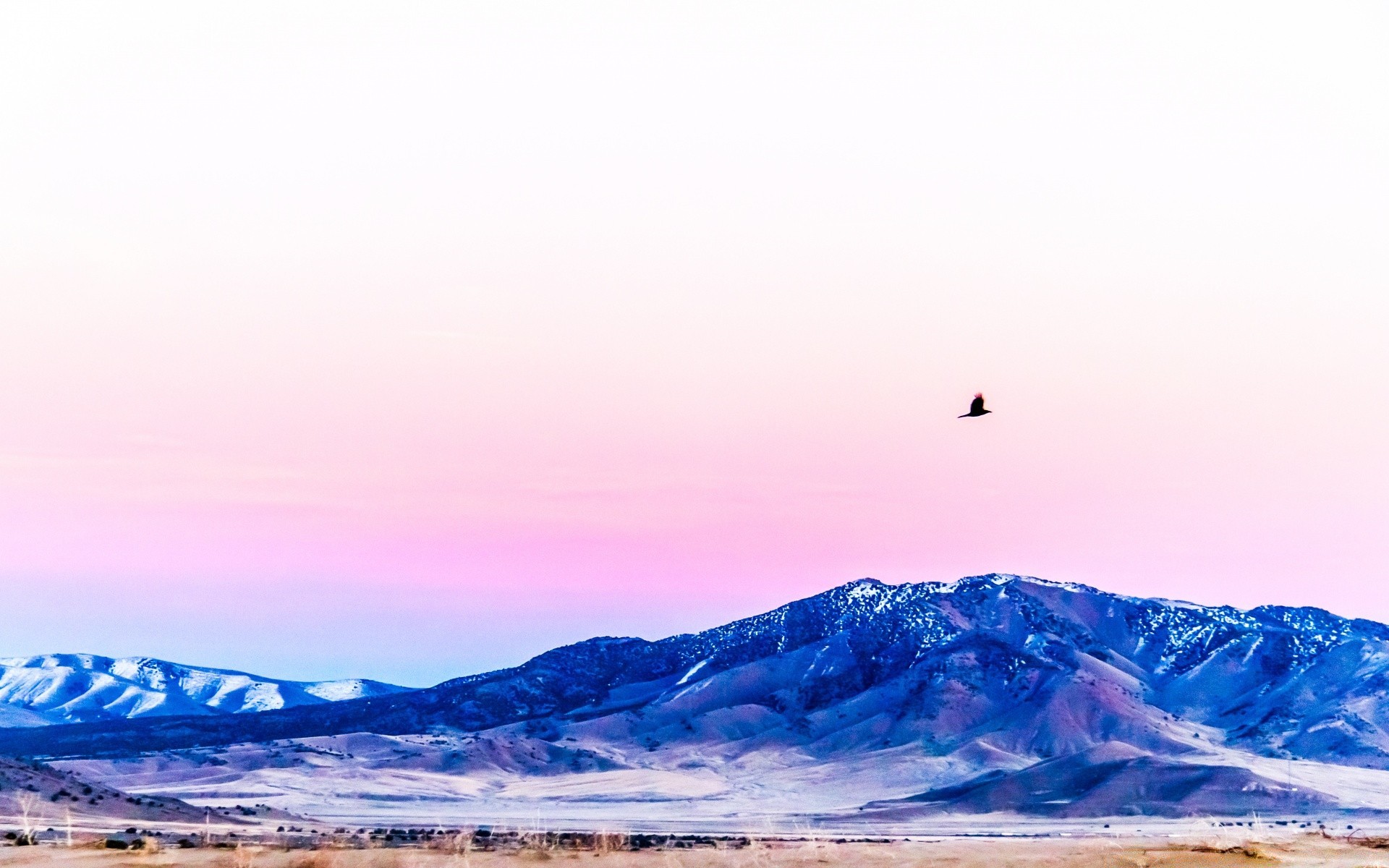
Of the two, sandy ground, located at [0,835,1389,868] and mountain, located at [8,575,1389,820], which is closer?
sandy ground, located at [0,835,1389,868]

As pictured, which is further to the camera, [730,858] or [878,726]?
[878,726]

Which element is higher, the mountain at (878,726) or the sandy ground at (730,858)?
the mountain at (878,726)

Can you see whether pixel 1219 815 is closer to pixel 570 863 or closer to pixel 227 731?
pixel 570 863

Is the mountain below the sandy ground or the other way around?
the other way around

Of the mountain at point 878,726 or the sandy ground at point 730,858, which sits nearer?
the sandy ground at point 730,858

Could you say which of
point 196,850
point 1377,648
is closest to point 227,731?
point 1377,648
